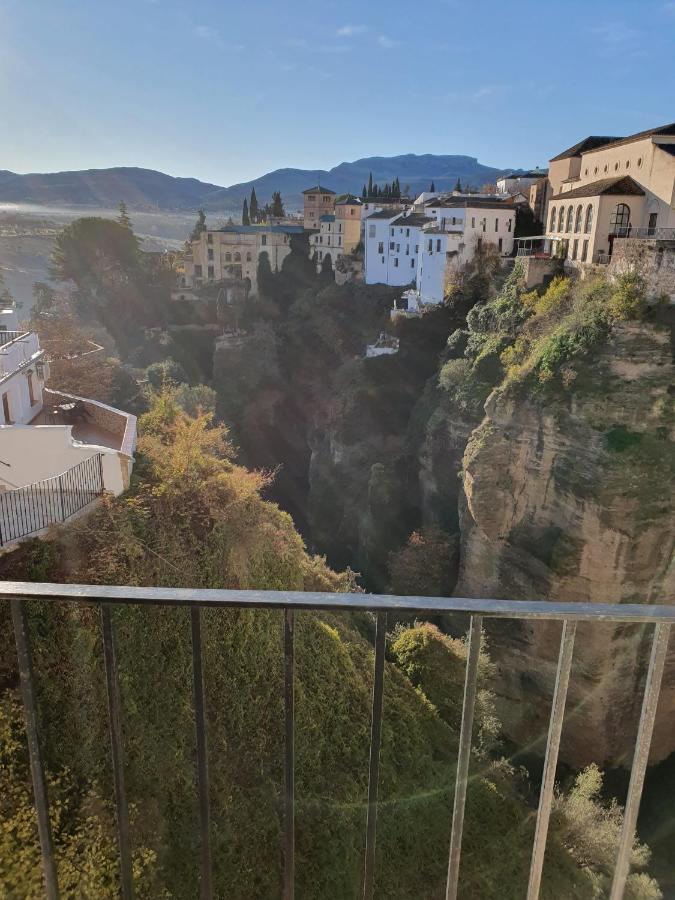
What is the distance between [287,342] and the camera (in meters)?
43.4

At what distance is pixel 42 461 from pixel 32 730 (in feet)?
32.3

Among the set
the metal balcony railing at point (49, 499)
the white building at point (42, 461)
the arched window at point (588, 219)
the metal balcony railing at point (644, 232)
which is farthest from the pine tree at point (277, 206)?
the metal balcony railing at point (49, 499)

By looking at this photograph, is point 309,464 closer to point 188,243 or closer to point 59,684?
point 188,243

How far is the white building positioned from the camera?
31.3 feet

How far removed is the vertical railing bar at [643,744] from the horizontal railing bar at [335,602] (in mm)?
124

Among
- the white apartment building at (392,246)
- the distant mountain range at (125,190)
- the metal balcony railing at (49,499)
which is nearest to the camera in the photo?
the metal balcony railing at (49,499)

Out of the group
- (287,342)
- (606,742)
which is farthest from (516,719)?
(287,342)

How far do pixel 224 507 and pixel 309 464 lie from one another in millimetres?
29266

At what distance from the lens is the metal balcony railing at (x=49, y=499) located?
9352 millimetres

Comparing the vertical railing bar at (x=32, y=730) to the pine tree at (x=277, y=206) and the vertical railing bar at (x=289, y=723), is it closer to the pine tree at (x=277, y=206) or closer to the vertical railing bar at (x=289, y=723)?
the vertical railing bar at (x=289, y=723)

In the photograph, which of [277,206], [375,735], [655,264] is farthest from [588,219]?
[277,206]

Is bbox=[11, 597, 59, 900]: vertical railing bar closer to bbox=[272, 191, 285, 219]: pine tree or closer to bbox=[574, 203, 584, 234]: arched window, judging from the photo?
bbox=[574, 203, 584, 234]: arched window

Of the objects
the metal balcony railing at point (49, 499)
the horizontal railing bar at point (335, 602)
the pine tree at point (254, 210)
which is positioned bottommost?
the metal balcony railing at point (49, 499)

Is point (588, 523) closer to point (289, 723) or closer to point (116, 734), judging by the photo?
point (289, 723)
